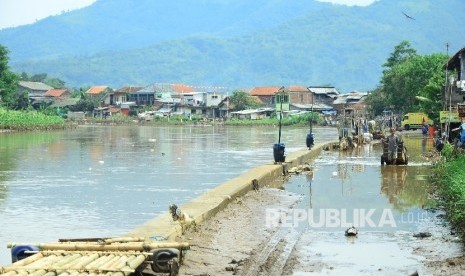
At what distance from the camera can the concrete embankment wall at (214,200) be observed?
11961 mm

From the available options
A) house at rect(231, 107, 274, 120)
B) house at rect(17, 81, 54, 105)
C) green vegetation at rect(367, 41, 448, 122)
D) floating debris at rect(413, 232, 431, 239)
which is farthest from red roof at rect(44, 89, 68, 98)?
floating debris at rect(413, 232, 431, 239)

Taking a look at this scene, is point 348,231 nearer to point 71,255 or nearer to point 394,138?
point 71,255

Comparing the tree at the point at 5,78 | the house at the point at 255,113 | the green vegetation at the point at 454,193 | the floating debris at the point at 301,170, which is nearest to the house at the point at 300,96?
the house at the point at 255,113

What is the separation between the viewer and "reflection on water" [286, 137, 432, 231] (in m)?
15.6

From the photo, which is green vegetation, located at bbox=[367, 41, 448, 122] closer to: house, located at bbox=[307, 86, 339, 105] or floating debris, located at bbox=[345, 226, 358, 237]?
house, located at bbox=[307, 86, 339, 105]

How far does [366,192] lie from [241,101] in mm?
104810

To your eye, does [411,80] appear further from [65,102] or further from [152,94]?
[65,102]

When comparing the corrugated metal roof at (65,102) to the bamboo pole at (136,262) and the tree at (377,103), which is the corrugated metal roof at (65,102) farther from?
the bamboo pole at (136,262)

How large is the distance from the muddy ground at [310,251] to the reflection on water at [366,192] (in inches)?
39.9

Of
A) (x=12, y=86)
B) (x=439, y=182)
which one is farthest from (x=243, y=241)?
(x=12, y=86)

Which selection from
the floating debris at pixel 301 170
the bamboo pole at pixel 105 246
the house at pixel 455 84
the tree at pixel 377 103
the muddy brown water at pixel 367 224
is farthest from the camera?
the tree at pixel 377 103

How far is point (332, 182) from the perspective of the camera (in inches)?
877

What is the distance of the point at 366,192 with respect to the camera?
19.7 meters

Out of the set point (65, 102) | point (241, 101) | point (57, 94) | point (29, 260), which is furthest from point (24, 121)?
point (29, 260)
